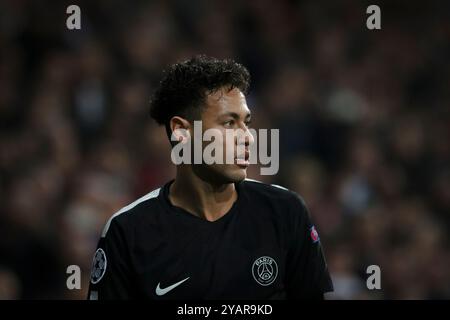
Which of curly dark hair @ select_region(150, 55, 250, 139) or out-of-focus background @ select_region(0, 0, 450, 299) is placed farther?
out-of-focus background @ select_region(0, 0, 450, 299)

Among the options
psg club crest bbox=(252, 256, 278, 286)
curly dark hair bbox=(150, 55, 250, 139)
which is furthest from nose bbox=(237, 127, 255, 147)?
psg club crest bbox=(252, 256, 278, 286)

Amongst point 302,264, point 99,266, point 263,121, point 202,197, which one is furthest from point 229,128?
point 263,121

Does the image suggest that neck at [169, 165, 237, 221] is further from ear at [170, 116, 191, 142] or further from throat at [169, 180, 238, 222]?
ear at [170, 116, 191, 142]

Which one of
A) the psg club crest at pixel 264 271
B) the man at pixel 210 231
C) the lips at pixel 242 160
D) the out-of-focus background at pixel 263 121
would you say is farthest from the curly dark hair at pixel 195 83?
the out-of-focus background at pixel 263 121

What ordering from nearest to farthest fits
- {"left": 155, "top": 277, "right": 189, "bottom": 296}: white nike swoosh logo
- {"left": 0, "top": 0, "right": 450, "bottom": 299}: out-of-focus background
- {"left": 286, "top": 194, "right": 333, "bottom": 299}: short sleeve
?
{"left": 155, "top": 277, "right": 189, "bottom": 296}: white nike swoosh logo
{"left": 286, "top": 194, "right": 333, "bottom": 299}: short sleeve
{"left": 0, "top": 0, "right": 450, "bottom": 299}: out-of-focus background

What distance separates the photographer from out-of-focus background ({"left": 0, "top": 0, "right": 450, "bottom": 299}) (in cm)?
605

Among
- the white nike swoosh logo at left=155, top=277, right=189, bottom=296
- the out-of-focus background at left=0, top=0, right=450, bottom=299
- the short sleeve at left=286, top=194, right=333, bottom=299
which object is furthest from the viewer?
the out-of-focus background at left=0, top=0, right=450, bottom=299

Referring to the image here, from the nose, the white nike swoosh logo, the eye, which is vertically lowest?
the white nike swoosh logo

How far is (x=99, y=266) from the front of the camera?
3.15m

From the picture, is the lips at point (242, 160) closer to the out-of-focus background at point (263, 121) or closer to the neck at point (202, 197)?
the neck at point (202, 197)

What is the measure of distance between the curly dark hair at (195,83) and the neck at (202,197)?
20 cm

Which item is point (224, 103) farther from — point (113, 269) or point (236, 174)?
point (113, 269)

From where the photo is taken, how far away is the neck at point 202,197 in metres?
3.25
